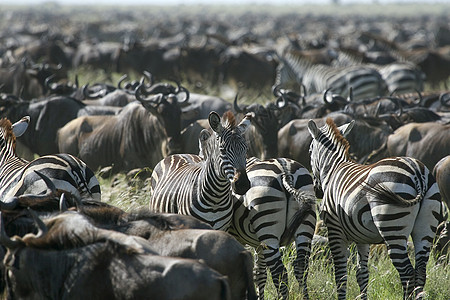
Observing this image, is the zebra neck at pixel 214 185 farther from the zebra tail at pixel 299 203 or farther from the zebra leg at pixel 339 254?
the zebra leg at pixel 339 254

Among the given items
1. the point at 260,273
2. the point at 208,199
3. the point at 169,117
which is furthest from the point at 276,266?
the point at 169,117

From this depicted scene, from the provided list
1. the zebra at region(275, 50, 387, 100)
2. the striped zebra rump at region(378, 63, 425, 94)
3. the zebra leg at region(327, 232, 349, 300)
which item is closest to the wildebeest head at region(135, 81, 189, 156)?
the zebra leg at region(327, 232, 349, 300)

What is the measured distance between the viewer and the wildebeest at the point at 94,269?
3711 millimetres

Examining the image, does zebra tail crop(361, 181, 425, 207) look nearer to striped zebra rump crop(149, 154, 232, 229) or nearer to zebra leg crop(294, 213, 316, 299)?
zebra leg crop(294, 213, 316, 299)

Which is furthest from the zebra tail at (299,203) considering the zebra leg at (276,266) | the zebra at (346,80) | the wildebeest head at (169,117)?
the zebra at (346,80)

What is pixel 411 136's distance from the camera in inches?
384

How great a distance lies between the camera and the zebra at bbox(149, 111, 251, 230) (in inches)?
215

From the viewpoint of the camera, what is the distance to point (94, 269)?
12.8 ft

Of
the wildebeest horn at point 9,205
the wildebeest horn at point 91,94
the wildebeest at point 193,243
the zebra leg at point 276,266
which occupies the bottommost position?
the wildebeest horn at point 91,94

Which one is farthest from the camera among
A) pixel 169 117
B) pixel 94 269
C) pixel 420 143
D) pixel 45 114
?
pixel 45 114

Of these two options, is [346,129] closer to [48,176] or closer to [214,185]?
[214,185]

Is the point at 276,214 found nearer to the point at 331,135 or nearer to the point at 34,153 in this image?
the point at 331,135

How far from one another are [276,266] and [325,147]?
1.26m

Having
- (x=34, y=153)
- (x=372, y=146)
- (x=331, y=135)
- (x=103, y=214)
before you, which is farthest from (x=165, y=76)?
(x=103, y=214)
